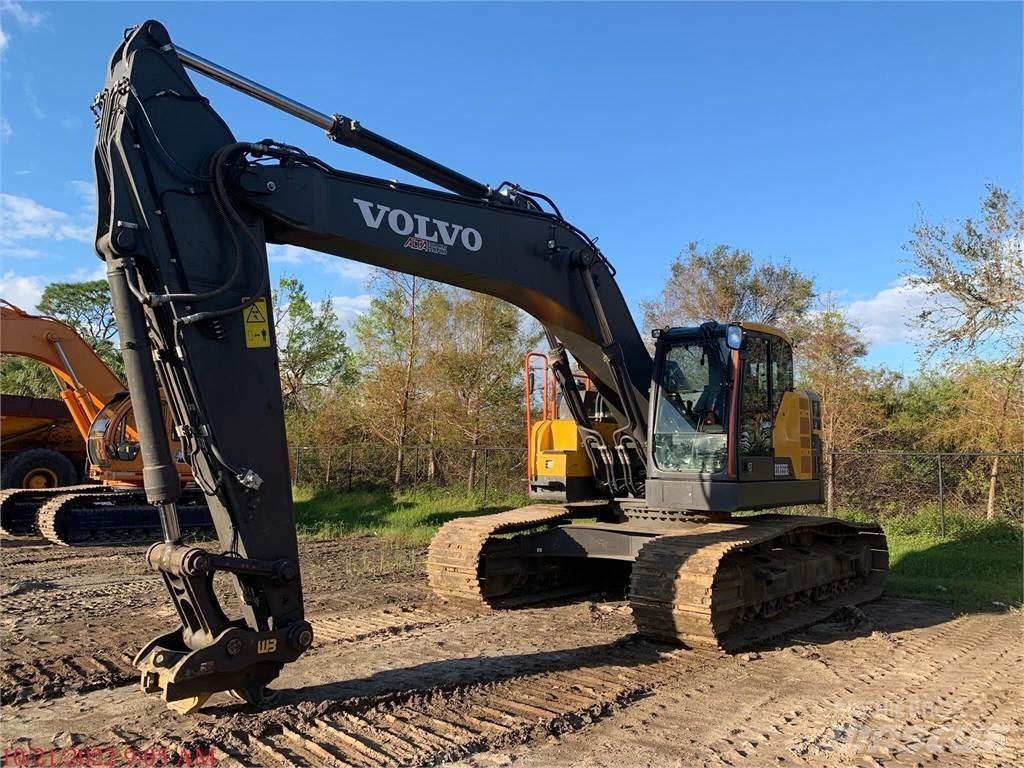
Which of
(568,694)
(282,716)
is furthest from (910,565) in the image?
(282,716)

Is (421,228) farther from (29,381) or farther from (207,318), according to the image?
(29,381)

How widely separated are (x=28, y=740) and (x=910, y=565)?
10.8 m

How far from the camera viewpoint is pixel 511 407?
71.3 feet

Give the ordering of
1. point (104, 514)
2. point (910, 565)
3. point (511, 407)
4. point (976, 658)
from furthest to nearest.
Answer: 1. point (511, 407)
2. point (104, 514)
3. point (910, 565)
4. point (976, 658)

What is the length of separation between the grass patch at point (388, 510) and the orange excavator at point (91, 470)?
2694 mm

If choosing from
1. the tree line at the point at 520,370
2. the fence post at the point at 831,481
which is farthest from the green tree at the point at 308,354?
the fence post at the point at 831,481

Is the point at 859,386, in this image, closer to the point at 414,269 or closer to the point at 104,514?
the point at 414,269

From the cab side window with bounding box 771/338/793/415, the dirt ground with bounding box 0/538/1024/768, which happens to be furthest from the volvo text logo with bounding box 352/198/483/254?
the cab side window with bounding box 771/338/793/415

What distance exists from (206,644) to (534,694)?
6.92 feet

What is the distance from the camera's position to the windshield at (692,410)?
23.9ft

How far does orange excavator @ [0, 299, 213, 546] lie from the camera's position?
13.9 metres

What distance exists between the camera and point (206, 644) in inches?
179

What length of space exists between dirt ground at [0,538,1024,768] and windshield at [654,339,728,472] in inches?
66.8

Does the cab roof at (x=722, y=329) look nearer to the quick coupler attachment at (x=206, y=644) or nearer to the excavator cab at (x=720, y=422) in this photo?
the excavator cab at (x=720, y=422)
